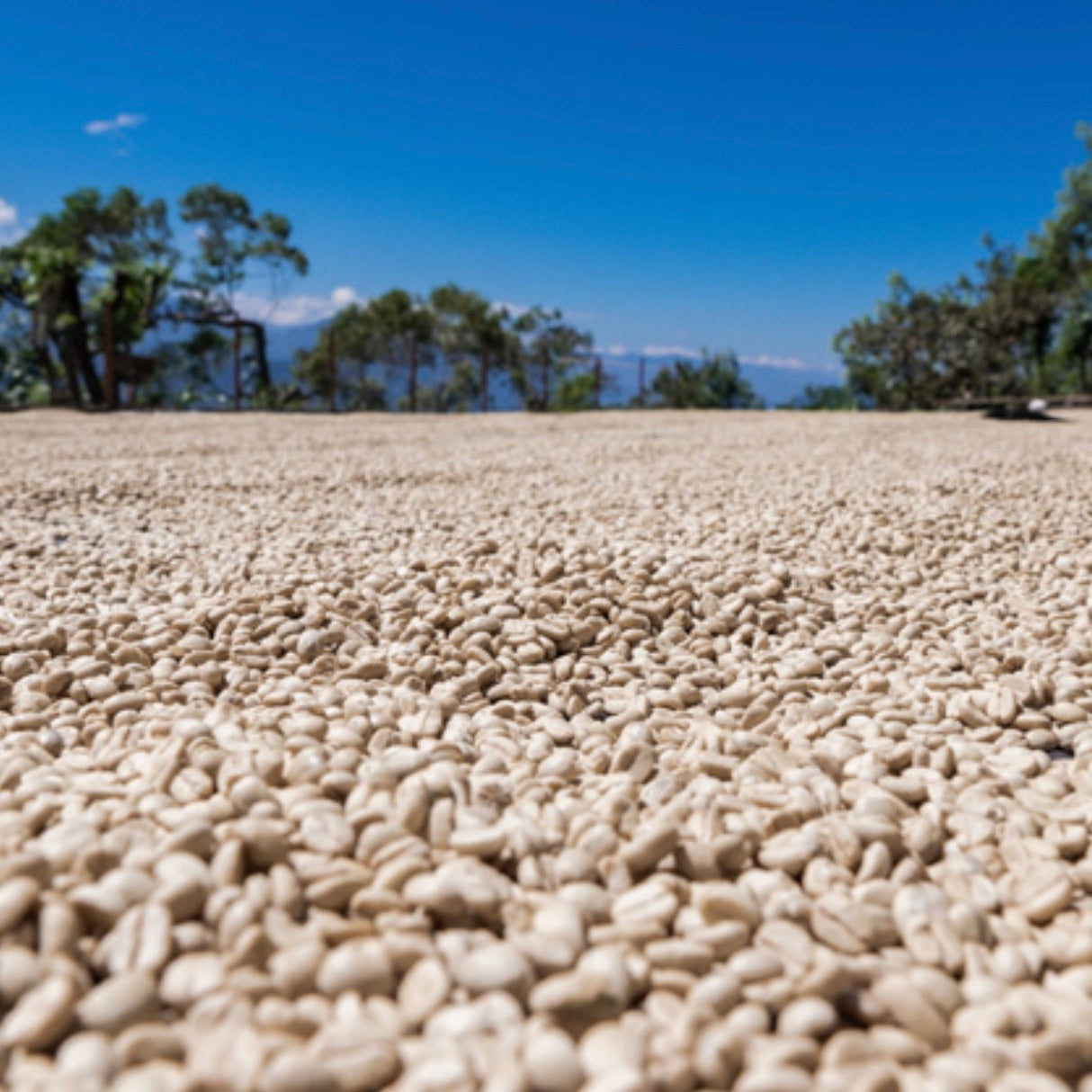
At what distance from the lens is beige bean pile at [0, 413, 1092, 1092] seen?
3.31 ft

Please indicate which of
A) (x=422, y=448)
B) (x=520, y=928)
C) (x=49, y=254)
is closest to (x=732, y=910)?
(x=520, y=928)

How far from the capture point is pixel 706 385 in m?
17.1

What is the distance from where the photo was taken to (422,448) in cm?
730

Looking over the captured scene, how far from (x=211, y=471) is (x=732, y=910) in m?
5.22

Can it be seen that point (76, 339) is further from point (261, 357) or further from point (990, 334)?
point (990, 334)

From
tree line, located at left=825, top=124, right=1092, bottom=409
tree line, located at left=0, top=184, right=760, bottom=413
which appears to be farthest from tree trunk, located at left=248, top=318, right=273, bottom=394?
tree line, located at left=825, top=124, right=1092, bottom=409

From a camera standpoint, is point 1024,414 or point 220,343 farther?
point 220,343

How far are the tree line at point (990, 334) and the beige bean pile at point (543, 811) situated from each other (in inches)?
558

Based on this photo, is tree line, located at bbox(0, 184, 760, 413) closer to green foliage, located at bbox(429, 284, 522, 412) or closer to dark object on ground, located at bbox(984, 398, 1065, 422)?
green foliage, located at bbox(429, 284, 522, 412)

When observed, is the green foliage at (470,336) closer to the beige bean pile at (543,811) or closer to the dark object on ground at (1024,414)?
the dark object on ground at (1024,414)

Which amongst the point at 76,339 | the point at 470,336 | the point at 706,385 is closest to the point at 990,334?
the point at 706,385

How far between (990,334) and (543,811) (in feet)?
57.3

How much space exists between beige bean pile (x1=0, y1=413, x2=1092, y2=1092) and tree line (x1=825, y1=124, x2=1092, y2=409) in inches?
558

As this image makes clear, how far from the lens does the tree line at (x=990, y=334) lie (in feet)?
53.4
